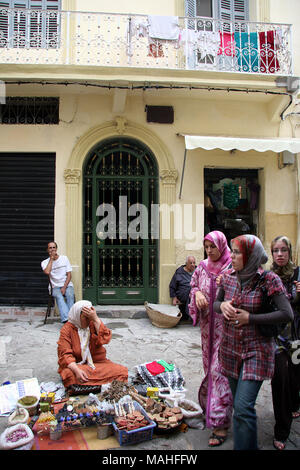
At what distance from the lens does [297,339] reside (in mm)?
3078

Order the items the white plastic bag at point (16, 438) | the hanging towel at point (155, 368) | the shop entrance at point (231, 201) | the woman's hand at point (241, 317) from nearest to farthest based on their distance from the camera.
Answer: the woman's hand at point (241, 317) → the white plastic bag at point (16, 438) → the hanging towel at point (155, 368) → the shop entrance at point (231, 201)

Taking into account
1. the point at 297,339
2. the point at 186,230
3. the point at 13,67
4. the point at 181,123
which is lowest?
the point at 297,339

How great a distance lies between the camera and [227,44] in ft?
24.3

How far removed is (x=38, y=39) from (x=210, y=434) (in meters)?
7.39

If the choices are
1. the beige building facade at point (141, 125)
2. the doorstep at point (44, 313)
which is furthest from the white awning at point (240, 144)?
the doorstep at point (44, 313)

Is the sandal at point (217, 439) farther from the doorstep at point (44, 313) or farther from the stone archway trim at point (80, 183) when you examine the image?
the stone archway trim at point (80, 183)

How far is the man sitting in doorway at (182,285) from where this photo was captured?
674 centimetres

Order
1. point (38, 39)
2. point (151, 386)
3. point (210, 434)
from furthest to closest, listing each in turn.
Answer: point (38, 39), point (151, 386), point (210, 434)

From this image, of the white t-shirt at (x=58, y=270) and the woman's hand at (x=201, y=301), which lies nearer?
the woman's hand at (x=201, y=301)

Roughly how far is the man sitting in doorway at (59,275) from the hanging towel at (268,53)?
17.5 feet

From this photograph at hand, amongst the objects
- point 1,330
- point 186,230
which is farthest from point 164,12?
point 1,330

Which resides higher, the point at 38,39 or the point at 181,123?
the point at 38,39

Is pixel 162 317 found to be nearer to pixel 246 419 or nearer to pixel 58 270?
pixel 58 270

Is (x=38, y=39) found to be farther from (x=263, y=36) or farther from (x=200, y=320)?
(x=200, y=320)
